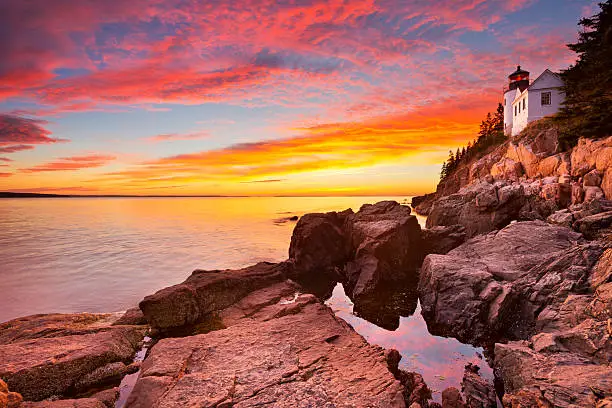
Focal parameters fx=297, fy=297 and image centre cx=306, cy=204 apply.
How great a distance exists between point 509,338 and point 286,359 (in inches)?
376

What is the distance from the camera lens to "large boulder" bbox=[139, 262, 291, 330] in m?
14.0

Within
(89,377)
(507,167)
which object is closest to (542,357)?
(89,377)

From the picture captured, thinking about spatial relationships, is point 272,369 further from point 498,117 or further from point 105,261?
point 498,117

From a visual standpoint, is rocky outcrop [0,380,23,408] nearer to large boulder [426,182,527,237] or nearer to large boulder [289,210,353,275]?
large boulder [289,210,353,275]

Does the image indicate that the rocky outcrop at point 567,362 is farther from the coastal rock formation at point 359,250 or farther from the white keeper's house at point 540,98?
the white keeper's house at point 540,98

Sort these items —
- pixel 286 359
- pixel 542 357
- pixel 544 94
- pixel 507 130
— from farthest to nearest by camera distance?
1. pixel 507 130
2. pixel 544 94
3. pixel 286 359
4. pixel 542 357

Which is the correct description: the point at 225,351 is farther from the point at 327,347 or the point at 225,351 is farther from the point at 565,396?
the point at 565,396

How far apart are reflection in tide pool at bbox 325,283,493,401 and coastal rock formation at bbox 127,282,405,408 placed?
2589mm

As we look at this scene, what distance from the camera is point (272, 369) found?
29.2 feet

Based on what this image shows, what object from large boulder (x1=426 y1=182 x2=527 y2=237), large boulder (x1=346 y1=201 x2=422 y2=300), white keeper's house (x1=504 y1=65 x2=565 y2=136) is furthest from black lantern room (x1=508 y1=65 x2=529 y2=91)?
large boulder (x1=346 y1=201 x2=422 y2=300)

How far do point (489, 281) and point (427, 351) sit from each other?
15.9ft

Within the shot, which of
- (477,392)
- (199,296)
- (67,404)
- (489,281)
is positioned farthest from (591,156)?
(67,404)

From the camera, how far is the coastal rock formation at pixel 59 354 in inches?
364

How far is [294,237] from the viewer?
26062 millimetres
